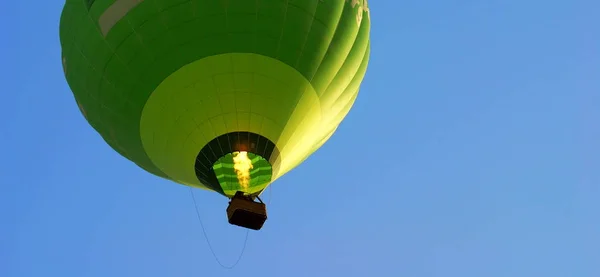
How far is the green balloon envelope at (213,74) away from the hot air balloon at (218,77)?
1 cm

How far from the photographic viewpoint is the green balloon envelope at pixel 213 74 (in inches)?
524

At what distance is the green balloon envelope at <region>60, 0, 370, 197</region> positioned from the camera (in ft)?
43.7

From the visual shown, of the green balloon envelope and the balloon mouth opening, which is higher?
the green balloon envelope

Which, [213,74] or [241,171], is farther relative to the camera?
[241,171]

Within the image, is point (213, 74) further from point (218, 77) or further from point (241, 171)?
point (241, 171)

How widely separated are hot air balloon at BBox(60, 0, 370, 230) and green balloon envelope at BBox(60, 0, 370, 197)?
1 cm

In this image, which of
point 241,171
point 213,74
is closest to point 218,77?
point 213,74

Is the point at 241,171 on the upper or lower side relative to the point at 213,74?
lower

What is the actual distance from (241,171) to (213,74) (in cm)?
150

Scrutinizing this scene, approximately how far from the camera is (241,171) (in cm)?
1372

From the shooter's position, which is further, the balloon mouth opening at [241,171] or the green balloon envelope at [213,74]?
the balloon mouth opening at [241,171]

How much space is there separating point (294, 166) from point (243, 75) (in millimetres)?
2652

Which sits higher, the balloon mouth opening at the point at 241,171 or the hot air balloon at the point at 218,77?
the hot air balloon at the point at 218,77

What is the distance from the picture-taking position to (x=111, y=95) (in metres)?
13.9
